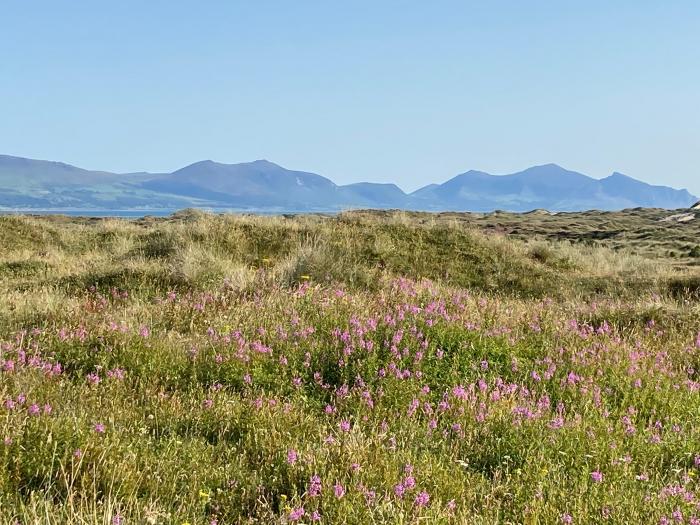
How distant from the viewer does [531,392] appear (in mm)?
5660

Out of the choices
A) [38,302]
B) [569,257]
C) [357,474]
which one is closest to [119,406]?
[357,474]

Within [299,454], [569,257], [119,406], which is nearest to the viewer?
[299,454]

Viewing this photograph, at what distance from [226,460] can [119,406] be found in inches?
46.7

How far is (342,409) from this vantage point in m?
4.93

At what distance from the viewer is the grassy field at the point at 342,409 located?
334cm

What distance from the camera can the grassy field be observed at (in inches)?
131

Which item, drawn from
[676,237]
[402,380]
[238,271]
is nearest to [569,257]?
[238,271]

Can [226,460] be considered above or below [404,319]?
below

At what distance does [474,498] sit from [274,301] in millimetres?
4714

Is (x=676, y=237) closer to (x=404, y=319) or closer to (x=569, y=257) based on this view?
(x=569, y=257)

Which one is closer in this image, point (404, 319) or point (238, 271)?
point (404, 319)

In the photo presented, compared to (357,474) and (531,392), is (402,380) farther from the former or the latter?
(357,474)

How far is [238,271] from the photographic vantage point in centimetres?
1126

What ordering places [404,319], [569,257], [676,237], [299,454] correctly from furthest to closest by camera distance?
[676,237] → [569,257] → [404,319] → [299,454]
